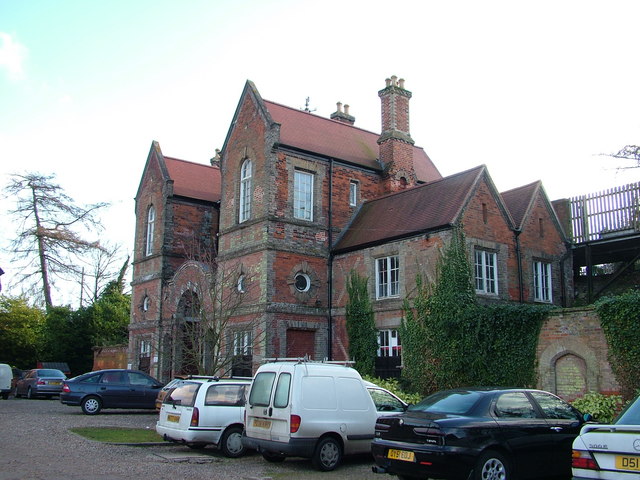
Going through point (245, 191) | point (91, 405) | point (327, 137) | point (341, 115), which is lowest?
point (91, 405)

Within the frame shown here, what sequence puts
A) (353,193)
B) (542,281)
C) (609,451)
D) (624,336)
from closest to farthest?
(609,451), (624,336), (542,281), (353,193)

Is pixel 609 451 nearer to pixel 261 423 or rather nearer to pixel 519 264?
pixel 261 423

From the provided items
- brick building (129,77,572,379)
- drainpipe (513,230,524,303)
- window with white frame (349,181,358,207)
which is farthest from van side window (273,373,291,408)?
window with white frame (349,181,358,207)

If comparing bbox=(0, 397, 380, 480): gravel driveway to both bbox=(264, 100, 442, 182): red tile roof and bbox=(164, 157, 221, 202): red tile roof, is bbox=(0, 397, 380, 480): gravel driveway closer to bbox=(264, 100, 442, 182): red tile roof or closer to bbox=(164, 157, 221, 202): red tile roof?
bbox=(264, 100, 442, 182): red tile roof

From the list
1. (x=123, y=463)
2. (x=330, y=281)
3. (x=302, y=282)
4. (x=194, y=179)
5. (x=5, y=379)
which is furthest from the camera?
(x=194, y=179)

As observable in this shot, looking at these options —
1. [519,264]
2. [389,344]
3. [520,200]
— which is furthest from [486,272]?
[389,344]

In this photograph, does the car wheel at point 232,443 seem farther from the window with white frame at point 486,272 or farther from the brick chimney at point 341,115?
the brick chimney at point 341,115

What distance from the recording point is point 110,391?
A: 22594mm

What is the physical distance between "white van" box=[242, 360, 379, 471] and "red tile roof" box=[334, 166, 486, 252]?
953 cm

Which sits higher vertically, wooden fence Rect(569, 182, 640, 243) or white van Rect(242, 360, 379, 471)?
wooden fence Rect(569, 182, 640, 243)

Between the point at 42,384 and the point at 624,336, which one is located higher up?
the point at 624,336

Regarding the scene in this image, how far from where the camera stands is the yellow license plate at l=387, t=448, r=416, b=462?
31.2ft

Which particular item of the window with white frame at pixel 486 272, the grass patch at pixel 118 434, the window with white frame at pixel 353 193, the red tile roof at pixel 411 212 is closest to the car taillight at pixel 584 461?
the grass patch at pixel 118 434

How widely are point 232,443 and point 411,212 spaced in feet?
40.0
